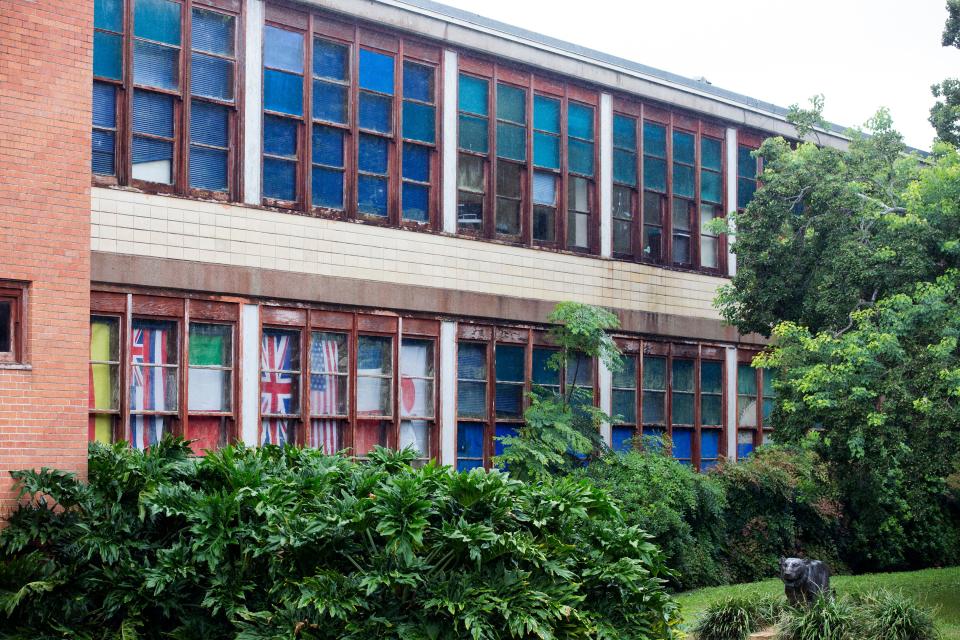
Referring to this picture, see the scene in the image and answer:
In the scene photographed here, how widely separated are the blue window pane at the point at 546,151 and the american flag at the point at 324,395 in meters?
5.70

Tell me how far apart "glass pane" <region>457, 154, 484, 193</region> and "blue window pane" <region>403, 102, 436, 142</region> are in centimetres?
81

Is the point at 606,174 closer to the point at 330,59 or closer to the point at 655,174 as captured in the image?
the point at 655,174

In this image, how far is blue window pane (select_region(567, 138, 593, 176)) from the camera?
82.3ft

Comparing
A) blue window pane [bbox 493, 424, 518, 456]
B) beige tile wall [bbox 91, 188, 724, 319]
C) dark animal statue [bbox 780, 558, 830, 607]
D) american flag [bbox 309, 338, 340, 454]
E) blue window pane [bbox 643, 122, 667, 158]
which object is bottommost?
dark animal statue [bbox 780, 558, 830, 607]

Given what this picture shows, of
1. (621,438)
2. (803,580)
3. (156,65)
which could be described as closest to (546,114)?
(621,438)

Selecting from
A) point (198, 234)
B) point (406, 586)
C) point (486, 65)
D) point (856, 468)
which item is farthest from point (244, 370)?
point (856, 468)

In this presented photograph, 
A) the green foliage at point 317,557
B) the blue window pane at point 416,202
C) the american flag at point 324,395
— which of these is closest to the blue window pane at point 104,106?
the american flag at point 324,395

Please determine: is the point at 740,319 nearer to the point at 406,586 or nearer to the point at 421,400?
the point at 421,400

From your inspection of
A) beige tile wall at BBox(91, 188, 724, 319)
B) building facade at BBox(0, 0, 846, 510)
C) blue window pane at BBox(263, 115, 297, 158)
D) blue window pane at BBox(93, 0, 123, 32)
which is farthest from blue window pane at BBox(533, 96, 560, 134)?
blue window pane at BBox(93, 0, 123, 32)

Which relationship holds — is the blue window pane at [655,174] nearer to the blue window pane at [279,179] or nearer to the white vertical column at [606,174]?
the white vertical column at [606,174]

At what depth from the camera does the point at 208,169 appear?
19703 mm

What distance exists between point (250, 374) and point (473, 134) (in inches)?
243

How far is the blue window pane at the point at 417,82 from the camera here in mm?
22312

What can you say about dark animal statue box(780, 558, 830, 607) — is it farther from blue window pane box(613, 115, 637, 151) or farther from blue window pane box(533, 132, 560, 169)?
blue window pane box(613, 115, 637, 151)
